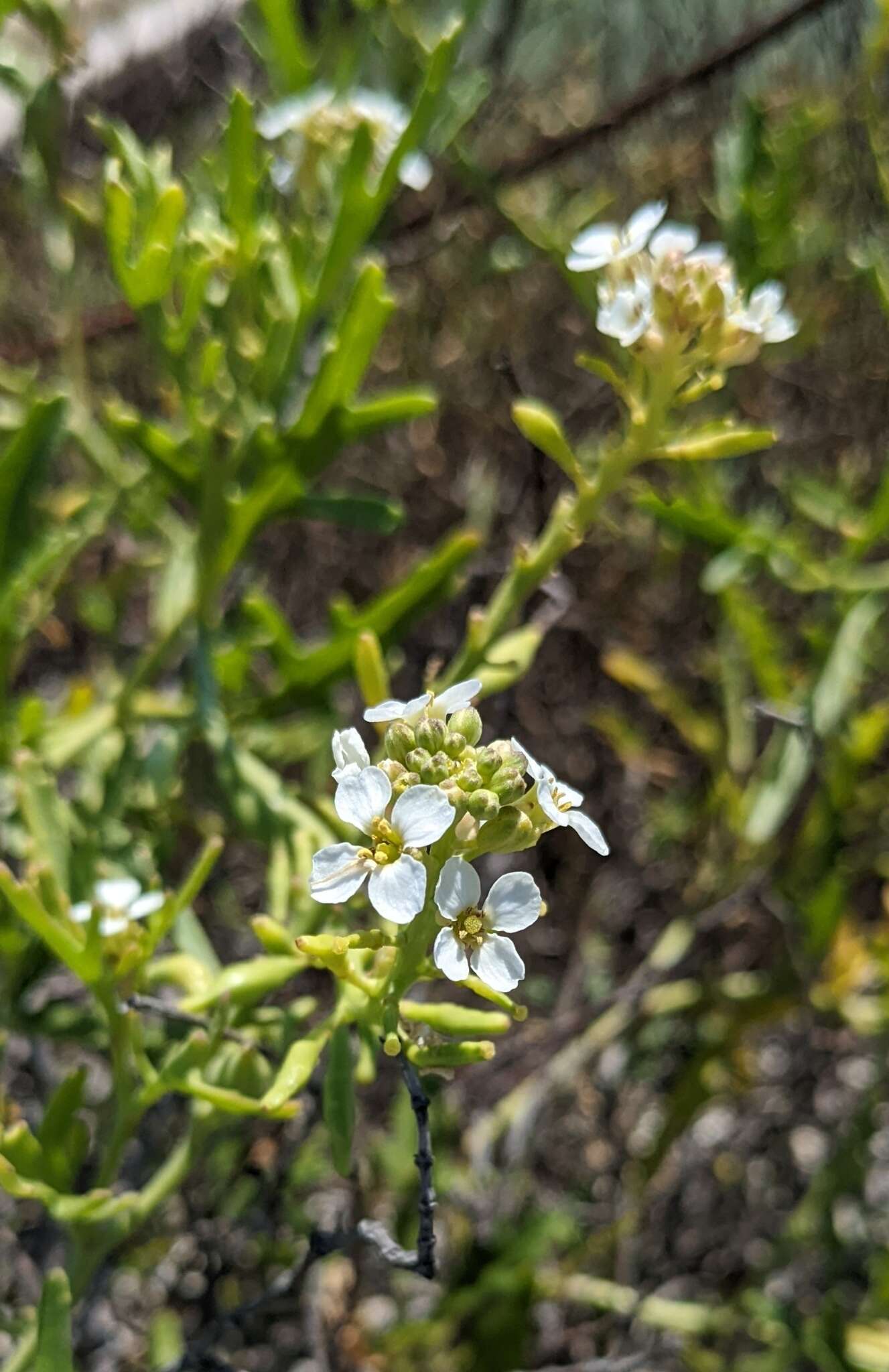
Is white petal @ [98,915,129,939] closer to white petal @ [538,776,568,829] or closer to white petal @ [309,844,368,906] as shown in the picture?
white petal @ [309,844,368,906]

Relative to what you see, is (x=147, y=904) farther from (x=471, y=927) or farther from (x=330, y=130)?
(x=330, y=130)

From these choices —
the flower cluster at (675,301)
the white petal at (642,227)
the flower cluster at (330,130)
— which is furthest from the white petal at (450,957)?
the flower cluster at (330,130)

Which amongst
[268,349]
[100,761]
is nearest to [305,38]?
[268,349]

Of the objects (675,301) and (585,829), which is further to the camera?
(675,301)

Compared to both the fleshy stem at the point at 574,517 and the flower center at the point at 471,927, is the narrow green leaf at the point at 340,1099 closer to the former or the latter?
the flower center at the point at 471,927

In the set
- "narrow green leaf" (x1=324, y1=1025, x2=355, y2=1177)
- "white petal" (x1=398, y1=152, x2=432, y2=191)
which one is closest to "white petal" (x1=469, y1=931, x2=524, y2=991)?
"narrow green leaf" (x1=324, y1=1025, x2=355, y2=1177)

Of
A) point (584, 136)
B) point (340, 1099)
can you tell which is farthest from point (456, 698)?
point (584, 136)
